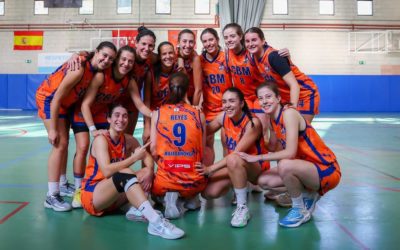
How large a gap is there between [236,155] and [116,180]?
0.93 metres

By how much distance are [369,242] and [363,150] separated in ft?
14.3

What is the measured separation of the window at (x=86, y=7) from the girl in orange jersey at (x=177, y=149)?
14937 mm

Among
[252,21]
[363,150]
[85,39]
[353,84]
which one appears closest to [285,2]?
[252,21]

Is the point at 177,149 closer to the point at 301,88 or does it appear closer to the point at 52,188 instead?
the point at 52,188

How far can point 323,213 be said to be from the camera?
3.01 metres

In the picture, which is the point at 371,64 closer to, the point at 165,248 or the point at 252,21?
the point at 252,21

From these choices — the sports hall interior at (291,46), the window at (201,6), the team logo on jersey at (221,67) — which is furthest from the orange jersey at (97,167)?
the window at (201,6)

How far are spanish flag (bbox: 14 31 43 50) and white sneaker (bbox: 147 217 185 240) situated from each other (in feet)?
53.3

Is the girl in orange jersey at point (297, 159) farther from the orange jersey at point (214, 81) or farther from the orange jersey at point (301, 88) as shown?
the orange jersey at point (214, 81)

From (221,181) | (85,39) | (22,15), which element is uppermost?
(22,15)

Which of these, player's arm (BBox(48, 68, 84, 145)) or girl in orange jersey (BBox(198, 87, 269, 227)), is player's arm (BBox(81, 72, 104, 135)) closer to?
player's arm (BBox(48, 68, 84, 145))

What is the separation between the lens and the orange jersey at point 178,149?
2.81 m

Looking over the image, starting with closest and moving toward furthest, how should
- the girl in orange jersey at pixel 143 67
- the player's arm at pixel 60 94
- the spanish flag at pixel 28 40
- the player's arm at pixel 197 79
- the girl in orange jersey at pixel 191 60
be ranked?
the player's arm at pixel 60 94
the girl in orange jersey at pixel 143 67
the girl in orange jersey at pixel 191 60
the player's arm at pixel 197 79
the spanish flag at pixel 28 40

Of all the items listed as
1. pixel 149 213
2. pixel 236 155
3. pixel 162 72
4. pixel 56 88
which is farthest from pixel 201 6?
pixel 149 213
